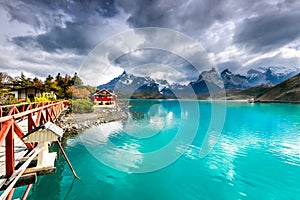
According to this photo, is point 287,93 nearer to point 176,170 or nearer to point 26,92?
point 176,170

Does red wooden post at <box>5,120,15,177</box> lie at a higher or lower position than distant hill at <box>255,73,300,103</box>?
lower

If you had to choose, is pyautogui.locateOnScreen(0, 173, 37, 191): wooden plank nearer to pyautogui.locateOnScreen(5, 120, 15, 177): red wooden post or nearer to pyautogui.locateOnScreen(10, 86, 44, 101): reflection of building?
pyautogui.locateOnScreen(5, 120, 15, 177): red wooden post

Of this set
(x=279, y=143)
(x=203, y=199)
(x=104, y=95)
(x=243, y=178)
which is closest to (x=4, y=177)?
(x=203, y=199)

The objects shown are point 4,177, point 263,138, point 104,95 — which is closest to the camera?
point 4,177

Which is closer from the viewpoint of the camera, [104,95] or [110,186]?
[110,186]

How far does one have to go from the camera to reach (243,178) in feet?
32.4

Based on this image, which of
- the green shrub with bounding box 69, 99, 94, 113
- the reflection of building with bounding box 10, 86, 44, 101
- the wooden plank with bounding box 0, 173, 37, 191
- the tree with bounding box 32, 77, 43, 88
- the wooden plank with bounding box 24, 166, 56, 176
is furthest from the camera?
the tree with bounding box 32, 77, 43, 88

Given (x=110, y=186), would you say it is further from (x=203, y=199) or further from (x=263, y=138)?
(x=263, y=138)

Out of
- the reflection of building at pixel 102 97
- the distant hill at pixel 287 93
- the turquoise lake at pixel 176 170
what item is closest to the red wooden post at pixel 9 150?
the turquoise lake at pixel 176 170

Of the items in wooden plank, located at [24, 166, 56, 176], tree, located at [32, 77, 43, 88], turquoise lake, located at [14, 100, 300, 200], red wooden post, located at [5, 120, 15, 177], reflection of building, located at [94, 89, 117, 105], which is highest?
tree, located at [32, 77, 43, 88]


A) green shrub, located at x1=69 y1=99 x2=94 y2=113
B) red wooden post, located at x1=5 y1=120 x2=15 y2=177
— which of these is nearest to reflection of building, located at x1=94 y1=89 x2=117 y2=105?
green shrub, located at x1=69 y1=99 x2=94 y2=113

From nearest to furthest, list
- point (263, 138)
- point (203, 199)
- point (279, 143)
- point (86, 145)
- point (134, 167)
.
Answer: point (203, 199), point (134, 167), point (86, 145), point (279, 143), point (263, 138)

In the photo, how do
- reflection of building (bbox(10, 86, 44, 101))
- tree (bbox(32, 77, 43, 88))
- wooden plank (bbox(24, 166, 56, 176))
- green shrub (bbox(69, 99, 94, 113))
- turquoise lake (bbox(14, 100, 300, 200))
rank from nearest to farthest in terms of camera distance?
wooden plank (bbox(24, 166, 56, 176)) → turquoise lake (bbox(14, 100, 300, 200)) → green shrub (bbox(69, 99, 94, 113)) → reflection of building (bbox(10, 86, 44, 101)) → tree (bbox(32, 77, 43, 88))

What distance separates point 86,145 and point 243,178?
41.8 ft
